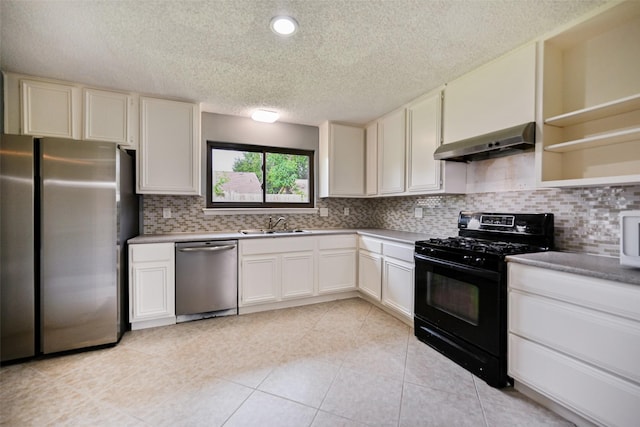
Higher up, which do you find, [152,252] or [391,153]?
[391,153]

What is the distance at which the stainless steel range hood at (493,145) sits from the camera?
194 cm

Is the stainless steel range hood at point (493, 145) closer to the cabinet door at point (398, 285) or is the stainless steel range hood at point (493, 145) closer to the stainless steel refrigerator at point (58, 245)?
the cabinet door at point (398, 285)

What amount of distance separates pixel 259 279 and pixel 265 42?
2305mm

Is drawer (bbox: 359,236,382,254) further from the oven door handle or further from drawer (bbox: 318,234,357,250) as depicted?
the oven door handle

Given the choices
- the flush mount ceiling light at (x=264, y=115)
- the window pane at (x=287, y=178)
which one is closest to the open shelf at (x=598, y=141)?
the flush mount ceiling light at (x=264, y=115)

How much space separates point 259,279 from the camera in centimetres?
311

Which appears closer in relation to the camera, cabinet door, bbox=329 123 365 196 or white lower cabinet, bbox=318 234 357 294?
white lower cabinet, bbox=318 234 357 294

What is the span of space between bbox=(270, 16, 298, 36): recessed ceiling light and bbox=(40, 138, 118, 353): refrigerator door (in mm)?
1707

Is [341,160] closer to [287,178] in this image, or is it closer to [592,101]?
[287,178]

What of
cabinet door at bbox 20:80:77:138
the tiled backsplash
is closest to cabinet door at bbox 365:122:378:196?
the tiled backsplash

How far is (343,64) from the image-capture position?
2.28 metres

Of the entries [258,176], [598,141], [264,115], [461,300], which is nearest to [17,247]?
[258,176]

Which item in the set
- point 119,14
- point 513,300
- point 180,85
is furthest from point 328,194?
point 119,14

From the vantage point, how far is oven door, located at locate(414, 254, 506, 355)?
6.01 feet
